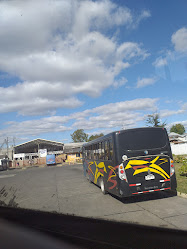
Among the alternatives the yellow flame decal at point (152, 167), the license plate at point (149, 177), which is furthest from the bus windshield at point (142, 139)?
the license plate at point (149, 177)

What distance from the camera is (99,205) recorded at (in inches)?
297

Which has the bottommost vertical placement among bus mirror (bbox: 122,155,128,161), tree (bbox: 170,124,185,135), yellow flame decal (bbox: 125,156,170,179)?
yellow flame decal (bbox: 125,156,170,179)

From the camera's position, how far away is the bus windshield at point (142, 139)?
724cm

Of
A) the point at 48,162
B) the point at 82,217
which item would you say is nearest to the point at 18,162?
the point at 48,162

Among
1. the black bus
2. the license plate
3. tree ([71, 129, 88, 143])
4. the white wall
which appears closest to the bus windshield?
the black bus

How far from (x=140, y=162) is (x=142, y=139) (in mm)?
833

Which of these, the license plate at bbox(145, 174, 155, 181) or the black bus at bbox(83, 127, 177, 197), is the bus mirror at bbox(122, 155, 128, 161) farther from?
the license plate at bbox(145, 174, 155, 181)

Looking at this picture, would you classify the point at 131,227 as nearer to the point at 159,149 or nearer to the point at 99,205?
the point at 99,205

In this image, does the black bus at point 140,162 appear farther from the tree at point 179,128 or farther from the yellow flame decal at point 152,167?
the tree at point 179,128

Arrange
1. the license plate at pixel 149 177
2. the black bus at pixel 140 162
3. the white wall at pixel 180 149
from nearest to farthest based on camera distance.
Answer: the black bus at pixel 140 162 → the license plate at pixel 149 177 → the white wall at pixel 180 149

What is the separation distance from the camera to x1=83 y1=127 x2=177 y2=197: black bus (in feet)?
23.0

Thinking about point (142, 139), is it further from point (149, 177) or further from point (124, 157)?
point (149, 177)

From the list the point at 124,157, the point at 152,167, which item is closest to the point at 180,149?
the point at 152,167

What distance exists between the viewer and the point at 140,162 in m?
7.13
